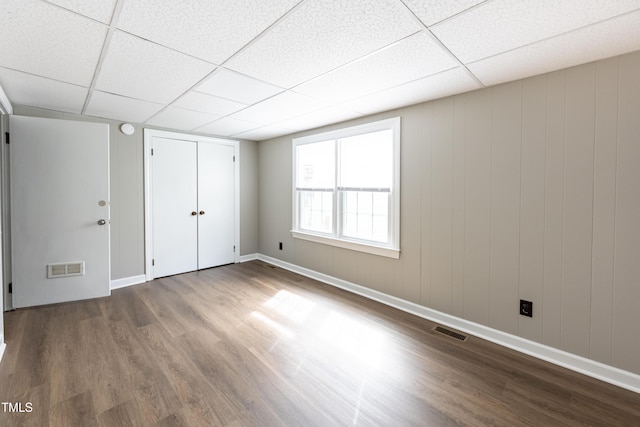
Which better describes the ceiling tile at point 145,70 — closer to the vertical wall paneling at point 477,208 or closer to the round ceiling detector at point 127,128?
the round ceiling detector at point 127,128

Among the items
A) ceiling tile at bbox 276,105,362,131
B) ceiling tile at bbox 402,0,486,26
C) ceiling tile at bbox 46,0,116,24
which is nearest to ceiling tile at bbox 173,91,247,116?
ceiling tile at bbox 276,105,362,131

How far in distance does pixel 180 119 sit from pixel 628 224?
4391mm

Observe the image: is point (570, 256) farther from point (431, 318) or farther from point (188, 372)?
point (188, 372)

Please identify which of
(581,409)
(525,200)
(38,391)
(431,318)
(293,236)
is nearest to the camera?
(581,409)

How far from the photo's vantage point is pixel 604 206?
1974 mm

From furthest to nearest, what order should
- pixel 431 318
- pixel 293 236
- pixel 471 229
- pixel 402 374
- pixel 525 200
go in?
pixel 293 236, pixel 431 318, pixel 471 229, pixel 525 200, pixel 402 374

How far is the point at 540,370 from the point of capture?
6.81 ft

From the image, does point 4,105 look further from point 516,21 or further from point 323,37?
point 516,21

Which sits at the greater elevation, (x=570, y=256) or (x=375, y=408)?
(x=570, y=256)

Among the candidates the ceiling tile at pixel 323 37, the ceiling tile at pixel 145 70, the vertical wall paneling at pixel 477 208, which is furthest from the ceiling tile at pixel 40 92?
the vertical wall paneling at pixel 477 208

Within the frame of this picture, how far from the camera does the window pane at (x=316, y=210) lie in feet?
13.3

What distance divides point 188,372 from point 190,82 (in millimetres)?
2278

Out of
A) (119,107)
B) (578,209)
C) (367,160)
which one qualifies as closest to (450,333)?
(578,209)

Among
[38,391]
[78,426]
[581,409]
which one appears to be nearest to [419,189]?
[581,409]
